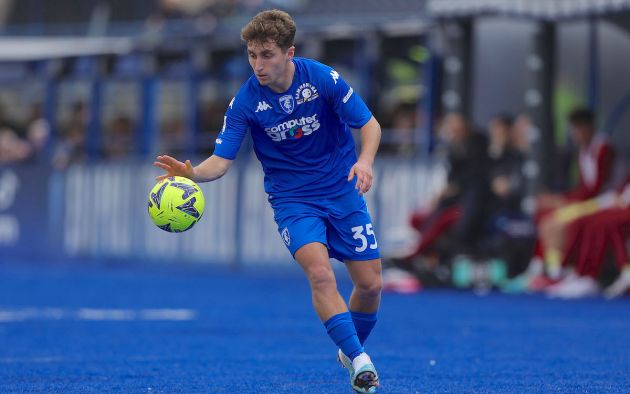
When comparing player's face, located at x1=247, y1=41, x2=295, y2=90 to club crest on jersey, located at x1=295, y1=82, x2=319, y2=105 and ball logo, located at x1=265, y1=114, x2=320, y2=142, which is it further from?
ball logo, located at x1=265, y1=114, x2=320, y2=142

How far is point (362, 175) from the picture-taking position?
712 centimetres

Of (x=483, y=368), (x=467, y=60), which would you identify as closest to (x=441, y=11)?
(x=467, y=60)

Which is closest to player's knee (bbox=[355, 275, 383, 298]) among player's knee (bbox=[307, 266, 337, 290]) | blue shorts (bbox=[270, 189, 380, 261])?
blue shorts (bbox=[270, 189, 380, 261])

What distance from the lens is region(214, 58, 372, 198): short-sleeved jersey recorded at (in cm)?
754

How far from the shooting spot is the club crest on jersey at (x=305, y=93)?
24.7ft

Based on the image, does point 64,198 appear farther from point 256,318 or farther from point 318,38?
point 256,318

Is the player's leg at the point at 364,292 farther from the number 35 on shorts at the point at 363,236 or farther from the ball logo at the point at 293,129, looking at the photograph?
the ball logo at the point at 293,129

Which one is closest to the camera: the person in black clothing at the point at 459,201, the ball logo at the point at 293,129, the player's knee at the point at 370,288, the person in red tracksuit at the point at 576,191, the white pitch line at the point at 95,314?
the ball logo at the point at 293,129

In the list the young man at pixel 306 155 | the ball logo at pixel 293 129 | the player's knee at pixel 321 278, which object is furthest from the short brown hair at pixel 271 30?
the player's knee at pixel 321 278

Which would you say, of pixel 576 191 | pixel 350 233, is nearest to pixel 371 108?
pixel 576 191

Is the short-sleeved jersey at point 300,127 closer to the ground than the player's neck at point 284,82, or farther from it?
closer to the ground

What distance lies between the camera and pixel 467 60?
18.7m

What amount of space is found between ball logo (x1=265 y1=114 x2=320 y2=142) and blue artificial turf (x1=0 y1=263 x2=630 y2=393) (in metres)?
1.40

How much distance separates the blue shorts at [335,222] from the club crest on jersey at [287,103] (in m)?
0.51
